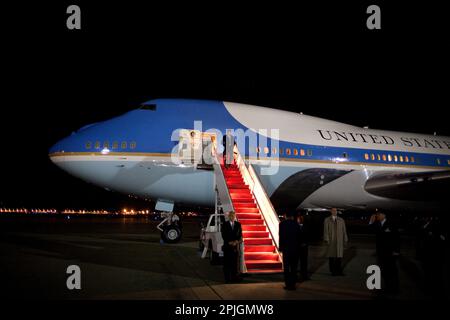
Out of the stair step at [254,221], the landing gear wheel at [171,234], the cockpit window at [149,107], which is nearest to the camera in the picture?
the stair step at [254,221]

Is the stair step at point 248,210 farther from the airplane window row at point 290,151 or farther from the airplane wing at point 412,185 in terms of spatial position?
the airplane wing at point 412,185

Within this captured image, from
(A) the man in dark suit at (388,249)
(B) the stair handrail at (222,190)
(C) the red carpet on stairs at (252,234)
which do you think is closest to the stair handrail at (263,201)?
(C) the red carpet on stairs at (252,234)

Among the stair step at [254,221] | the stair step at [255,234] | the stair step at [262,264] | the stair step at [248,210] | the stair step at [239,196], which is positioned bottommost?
the stair step at [262,264]

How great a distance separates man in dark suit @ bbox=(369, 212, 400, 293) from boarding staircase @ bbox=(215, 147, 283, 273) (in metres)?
Answer: 2.07

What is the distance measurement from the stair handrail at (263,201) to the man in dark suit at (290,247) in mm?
1277

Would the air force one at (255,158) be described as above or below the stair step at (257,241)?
above

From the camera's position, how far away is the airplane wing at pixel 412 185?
45.5 feet

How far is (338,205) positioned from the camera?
1545 centimetres

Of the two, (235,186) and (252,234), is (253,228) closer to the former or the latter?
(252,234)

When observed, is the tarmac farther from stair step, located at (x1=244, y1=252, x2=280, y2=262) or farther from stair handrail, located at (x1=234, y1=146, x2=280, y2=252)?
stair handrail, located at (x1=234, y1=146, x2=280, y2=252)

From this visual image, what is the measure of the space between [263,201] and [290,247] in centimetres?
269
